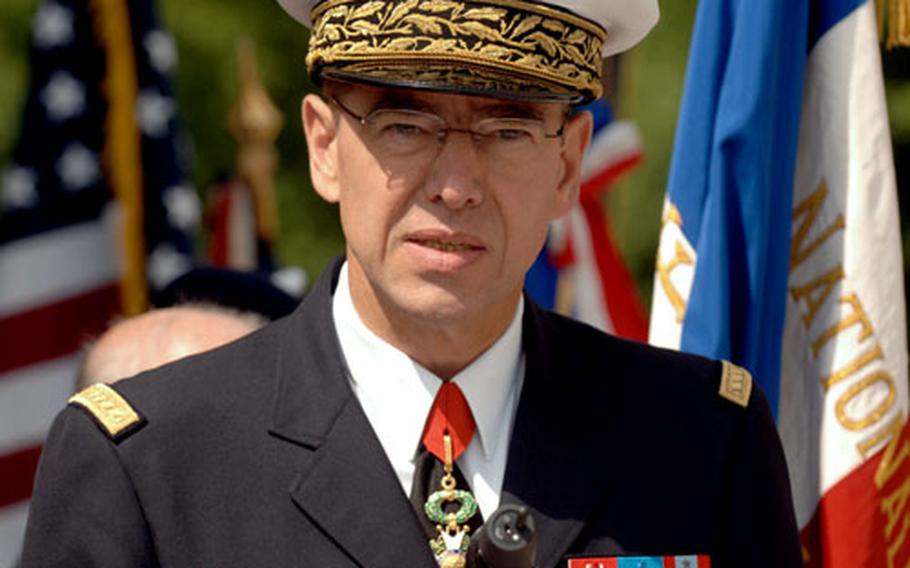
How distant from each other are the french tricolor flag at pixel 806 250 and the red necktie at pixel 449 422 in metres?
0.99

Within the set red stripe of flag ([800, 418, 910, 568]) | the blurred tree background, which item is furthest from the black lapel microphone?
the blurred tree background

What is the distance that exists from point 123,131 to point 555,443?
138 inches

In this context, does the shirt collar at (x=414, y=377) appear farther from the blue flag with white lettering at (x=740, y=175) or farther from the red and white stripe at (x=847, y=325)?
the red and white stripe at (x=847, y=325)

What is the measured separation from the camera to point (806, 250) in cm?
424

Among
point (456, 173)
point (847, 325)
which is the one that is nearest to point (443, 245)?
point (456, 173)

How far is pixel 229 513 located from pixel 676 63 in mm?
8881

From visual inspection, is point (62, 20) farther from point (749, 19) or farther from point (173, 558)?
point (173, 558)

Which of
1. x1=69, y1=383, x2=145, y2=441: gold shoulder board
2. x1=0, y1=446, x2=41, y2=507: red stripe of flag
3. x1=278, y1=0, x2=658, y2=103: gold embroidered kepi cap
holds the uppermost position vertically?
x1=278, y1=0, x2=658, y2=103: gold embroidered kepi cap

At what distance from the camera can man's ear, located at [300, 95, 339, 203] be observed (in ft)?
10.7

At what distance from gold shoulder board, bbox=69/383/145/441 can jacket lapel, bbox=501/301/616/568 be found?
592mm

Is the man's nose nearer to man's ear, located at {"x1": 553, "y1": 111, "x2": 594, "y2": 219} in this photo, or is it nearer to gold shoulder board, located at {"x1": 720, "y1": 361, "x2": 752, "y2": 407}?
man's ear, located at {"x1": 553, "y1": 111, "x2": 594, "y2": 219}

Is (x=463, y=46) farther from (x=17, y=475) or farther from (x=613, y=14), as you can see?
(x=17, y=475)

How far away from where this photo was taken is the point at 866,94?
4.25m

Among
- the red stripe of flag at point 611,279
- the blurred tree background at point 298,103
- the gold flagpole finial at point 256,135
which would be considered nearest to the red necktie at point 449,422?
the red stripe of flag at point 611,279
